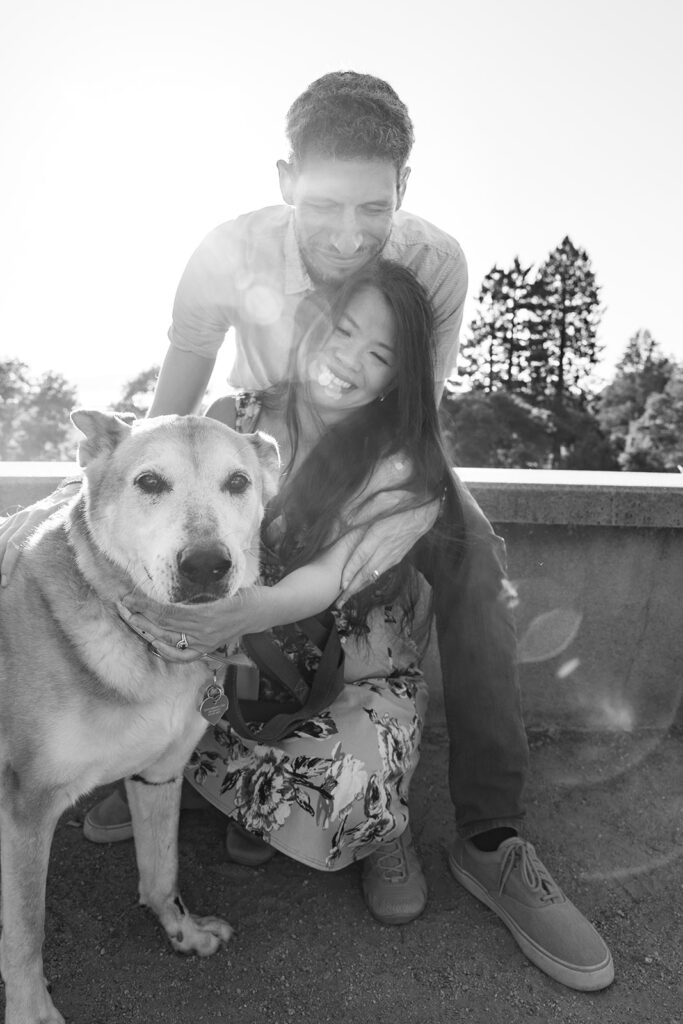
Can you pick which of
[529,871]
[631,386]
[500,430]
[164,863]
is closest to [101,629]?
[164,863]

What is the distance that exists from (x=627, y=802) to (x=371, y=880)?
4.88ft

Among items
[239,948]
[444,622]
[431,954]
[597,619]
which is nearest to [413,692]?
[444,622]

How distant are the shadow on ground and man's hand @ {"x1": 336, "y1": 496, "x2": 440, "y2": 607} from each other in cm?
122

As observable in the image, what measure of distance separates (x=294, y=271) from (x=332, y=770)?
2151mm

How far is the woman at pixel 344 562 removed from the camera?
2.63 m

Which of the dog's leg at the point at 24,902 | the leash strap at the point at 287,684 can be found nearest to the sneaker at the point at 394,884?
the leash strap at the point at 287,684

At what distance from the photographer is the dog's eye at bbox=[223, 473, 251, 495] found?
7.68ft

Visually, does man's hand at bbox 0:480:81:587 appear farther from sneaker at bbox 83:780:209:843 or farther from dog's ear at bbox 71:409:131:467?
sneaker at bbox 83:780:209:843

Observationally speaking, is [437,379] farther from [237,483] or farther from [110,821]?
[110,821]

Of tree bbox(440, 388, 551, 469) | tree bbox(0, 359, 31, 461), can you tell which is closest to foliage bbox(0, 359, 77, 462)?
tree bbox(0, 359, 31, 461)

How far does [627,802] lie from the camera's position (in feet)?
11.8

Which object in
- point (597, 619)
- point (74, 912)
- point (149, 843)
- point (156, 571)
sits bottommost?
point (74, 912)

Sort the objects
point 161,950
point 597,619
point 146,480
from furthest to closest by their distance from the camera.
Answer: point 597,619 → point 161,950 → point 146,480

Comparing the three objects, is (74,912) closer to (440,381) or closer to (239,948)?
(239,948)
